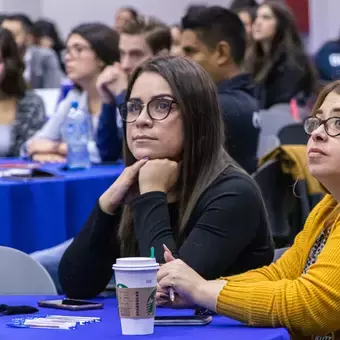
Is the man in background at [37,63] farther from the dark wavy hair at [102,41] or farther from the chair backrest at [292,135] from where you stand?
the chair backrest at [292,135]

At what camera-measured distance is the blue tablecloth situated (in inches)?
168

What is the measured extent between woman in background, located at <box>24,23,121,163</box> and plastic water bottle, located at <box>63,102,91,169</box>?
9 centimetres

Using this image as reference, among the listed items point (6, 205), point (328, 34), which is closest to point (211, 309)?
point (6, 205)

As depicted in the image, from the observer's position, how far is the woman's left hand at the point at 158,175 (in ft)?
8.25

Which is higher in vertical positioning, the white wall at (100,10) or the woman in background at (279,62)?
the white wall at (100,10)

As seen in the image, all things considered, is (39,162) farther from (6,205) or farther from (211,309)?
(211,309)

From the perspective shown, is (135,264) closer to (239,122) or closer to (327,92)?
(327,92)

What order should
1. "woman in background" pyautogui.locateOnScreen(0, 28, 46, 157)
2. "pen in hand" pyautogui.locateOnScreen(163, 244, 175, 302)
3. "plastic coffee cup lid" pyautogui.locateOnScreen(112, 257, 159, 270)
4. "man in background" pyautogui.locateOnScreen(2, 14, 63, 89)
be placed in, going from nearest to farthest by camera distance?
"plastic coffee cup lid" pyautogui.locateOnScreen(112, 257, 159, 270) < "pen in hand" pyautogui.locateOnScreen(163, 244, 175, 302) < "woman in background" pyautogui.locateOnScreen(0, 28, 46, 157) < "man in background" pyautogui.locateOnScreen(2, 14, 63, 89)

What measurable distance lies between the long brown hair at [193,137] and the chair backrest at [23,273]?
25cm

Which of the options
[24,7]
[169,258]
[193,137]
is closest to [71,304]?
[169,258]

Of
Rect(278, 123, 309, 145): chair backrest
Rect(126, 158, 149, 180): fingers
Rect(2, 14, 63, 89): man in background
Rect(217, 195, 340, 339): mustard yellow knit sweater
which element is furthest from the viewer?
Rect(2, 14, 63, 89): man in background

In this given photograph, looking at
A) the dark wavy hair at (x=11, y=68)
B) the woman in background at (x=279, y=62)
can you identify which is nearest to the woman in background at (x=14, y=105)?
the dark wavy hair at (x=11, y=68)

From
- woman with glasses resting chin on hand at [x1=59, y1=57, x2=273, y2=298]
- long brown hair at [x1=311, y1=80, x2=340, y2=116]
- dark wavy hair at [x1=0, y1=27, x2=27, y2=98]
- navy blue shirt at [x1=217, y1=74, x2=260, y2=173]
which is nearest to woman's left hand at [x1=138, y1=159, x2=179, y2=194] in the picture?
woman with glasses resting chin on hand at [x1=59, y1=57, x2=273, y2=298]

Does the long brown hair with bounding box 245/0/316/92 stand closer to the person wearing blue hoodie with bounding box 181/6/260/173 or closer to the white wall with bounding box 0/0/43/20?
the person wearing blue hoodie with bounding box 181/6/260/173
